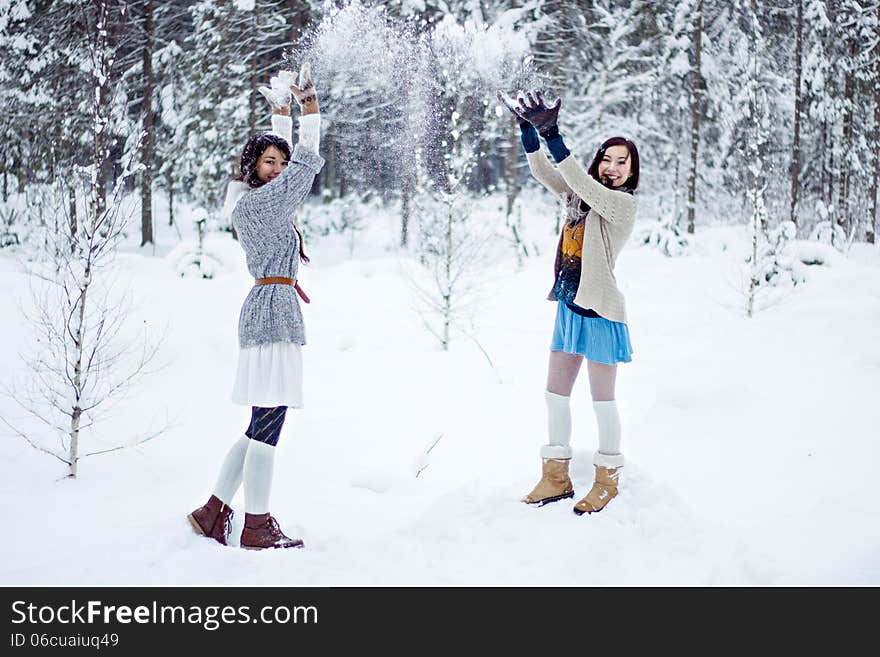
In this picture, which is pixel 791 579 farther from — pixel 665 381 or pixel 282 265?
pixel 665 381

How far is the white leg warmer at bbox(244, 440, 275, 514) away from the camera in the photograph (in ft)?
8.57

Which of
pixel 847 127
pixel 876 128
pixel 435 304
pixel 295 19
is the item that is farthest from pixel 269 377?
pixel 847 127

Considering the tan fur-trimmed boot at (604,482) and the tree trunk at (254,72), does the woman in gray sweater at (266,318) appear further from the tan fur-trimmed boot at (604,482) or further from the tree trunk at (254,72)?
the tree trunk at (254,72)

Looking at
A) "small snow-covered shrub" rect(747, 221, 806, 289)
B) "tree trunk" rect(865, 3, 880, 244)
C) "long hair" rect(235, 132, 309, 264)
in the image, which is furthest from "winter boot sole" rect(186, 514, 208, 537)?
"tree trunk" rect(865, 3, 880, 244)

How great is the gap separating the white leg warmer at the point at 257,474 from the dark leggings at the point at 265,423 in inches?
0.9

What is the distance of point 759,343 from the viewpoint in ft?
20.8

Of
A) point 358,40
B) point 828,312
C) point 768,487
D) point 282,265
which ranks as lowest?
point 768,487

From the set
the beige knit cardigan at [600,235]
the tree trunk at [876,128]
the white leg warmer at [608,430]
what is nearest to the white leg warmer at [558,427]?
the white leg warmer at [608,430]

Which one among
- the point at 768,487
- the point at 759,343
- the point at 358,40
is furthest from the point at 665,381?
the point at 358,40

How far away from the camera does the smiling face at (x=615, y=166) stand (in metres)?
2.85

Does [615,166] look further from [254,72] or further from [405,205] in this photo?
[405,205]

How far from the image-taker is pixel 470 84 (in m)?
11.7

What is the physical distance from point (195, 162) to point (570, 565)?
13.0 meters

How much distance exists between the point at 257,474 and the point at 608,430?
150 centimetres
